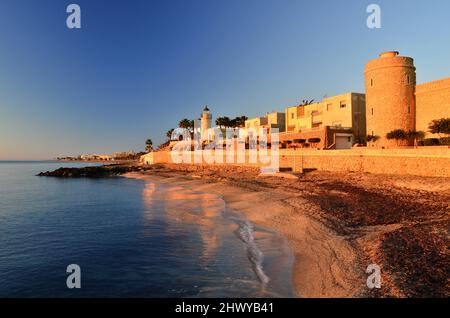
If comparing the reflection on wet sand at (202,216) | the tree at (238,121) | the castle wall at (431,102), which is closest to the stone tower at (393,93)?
the castle wall at (431,102)

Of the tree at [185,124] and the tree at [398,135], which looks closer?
the tree at [398,135]

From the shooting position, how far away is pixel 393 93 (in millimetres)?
31406

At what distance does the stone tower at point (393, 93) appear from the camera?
1232 inches

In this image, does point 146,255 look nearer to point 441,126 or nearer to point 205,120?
point 441,126

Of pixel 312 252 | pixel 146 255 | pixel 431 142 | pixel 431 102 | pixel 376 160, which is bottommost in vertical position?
pixel 146 255

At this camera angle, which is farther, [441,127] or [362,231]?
[441,127]

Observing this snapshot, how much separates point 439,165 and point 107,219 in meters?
23.6

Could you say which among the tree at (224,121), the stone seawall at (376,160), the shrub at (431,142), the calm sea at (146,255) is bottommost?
the calm sea at (146,255)

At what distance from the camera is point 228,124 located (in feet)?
255

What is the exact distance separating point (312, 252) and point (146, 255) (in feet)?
20.2

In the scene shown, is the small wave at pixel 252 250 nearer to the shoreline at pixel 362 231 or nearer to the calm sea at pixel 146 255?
the calm sea at pixel 146 255

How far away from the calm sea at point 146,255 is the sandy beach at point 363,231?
3.06ft

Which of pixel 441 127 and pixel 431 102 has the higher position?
pixel 431 102

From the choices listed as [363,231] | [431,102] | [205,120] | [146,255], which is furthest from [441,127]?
[205,120]
